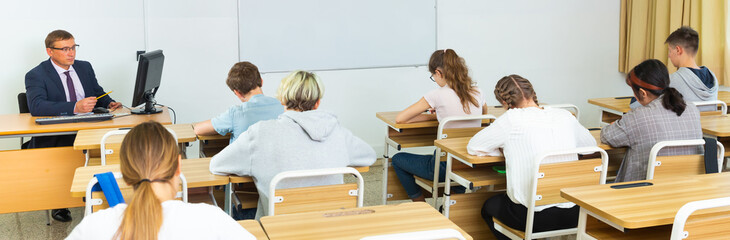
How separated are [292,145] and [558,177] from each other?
3.51ft

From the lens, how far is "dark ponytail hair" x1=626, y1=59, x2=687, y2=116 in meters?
3.01

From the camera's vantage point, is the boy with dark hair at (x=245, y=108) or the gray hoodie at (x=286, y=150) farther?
the boy with dark hair at (x=245, y=108)

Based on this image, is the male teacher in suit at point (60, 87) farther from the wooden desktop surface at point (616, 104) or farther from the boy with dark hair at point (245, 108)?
the wooden desktop surface at point (616, 104)

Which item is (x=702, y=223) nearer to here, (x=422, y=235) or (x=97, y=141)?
(x=422, y=235)

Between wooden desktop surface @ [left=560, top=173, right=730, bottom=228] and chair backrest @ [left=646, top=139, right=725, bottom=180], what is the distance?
253mm

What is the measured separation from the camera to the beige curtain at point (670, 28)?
18.0 ft

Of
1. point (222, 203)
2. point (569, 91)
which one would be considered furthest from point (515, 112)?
point (569, 91)

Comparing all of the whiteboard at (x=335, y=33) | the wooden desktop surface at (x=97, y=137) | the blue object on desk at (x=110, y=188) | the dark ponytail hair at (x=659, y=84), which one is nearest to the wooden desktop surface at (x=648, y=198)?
the dark ponytail hair at (x=659, y=84)

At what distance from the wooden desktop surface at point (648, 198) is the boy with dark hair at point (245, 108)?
4.90ft

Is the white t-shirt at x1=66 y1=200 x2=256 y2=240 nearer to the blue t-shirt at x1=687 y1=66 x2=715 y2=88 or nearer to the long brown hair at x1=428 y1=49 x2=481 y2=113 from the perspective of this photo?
the long brown hair at x1=428 y1=49 x2=481 y2=113

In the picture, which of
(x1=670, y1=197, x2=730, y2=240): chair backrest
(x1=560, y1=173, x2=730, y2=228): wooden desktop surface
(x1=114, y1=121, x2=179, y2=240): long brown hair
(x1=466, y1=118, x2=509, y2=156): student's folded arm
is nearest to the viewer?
(x1=114, y1=121, x2=179, y2=240): long brown hair

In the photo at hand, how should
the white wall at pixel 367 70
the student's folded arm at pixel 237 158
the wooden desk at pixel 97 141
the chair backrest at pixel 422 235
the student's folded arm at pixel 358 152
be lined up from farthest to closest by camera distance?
the white wall at pixel 367 70 → the wooden desk at pixel 97 141 → the student's folded arm at pixel 358 152 → the student's folded arm at pixel 237 158 → the chair backrest at pixel 422 235

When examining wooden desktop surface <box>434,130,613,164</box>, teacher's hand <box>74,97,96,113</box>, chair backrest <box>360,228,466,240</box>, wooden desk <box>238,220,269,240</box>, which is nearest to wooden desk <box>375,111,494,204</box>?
wooden desktop surface <box>434,130,613,164</box>

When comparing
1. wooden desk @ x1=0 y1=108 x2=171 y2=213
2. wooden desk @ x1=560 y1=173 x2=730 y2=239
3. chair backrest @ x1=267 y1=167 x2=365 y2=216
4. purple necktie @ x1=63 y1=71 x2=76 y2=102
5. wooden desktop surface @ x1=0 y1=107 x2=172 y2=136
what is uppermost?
purple necktie @ x1=63 y1=71 x2=76 y2=102
